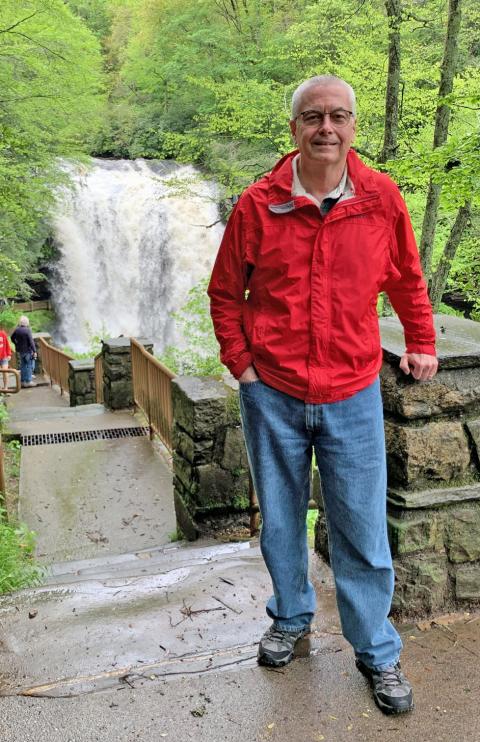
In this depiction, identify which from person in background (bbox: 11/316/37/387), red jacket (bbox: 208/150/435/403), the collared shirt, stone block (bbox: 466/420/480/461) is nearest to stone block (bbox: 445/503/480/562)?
stone block (bbox: 466/420/480/461)

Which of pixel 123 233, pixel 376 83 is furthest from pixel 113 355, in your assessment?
pixel 123 233

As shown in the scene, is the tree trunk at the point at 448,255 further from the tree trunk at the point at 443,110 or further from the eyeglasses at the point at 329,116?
the eyeglasses at the point at 329,116

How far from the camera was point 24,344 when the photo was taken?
14797 mm

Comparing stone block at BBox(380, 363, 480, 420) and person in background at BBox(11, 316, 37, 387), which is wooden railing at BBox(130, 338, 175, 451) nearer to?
stone block at BBox(380, 363, 480, 420)

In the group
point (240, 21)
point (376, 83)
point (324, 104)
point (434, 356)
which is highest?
point (240, 21)

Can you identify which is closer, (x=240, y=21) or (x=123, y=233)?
(x=123, y=233)

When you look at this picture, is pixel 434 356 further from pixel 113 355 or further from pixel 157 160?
pixel 157 160

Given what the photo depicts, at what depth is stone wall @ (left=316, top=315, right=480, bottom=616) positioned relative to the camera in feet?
7.99

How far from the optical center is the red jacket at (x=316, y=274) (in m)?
2.01

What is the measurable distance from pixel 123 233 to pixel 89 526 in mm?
17411

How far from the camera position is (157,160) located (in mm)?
25047

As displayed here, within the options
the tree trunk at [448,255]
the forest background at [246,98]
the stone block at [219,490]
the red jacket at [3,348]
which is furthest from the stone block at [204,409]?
the red jacket at [3,348]

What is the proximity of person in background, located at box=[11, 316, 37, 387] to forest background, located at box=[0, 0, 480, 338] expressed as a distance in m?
1.47

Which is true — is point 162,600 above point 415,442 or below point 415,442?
below
